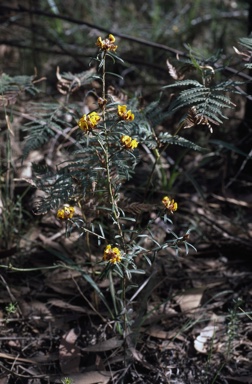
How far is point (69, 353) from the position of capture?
2.28 m

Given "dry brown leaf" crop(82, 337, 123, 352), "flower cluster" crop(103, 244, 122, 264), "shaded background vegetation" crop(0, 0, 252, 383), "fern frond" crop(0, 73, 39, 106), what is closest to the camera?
"flower cluster" crop(103, 244, 122, 264)

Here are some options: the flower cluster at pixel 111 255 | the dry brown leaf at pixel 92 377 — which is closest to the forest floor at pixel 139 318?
the dry brown leaf at pixel 92 377

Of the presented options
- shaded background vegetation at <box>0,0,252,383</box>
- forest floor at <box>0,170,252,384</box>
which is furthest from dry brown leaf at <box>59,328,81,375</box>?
shaded background vegetation at <box>0,0,252,383</box>

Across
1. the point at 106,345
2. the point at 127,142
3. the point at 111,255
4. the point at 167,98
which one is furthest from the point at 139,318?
the point at 167,98

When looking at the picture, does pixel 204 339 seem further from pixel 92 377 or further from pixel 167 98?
pixel 167 98

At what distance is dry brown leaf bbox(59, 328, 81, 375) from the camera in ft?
7.29

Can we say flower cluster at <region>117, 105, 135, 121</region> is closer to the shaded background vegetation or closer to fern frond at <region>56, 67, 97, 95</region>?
the shaded background vegetation

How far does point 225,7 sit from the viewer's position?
4867 mm

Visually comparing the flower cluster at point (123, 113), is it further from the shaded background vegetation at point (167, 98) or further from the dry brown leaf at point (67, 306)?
the dry brown leaf at point (67, 306)

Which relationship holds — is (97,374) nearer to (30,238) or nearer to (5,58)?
(30,238)

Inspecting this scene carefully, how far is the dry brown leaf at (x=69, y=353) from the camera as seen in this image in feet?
7.29

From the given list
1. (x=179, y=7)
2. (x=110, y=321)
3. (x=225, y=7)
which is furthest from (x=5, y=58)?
(x=110, y=321)

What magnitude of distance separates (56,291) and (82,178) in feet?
2.52

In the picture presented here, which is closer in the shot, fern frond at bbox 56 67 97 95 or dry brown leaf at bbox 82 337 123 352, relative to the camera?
dry brown leaf at bbox 82 337 123 352
